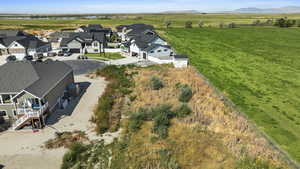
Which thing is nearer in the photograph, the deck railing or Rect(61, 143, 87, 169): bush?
Rect(61, 143, 87, 169): bush

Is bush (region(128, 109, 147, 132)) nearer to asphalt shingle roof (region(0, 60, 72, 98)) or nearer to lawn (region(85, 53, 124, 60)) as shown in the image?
asphalt shingle roof (region(0, 60, 72, 98))

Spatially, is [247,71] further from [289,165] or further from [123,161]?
[123,161]

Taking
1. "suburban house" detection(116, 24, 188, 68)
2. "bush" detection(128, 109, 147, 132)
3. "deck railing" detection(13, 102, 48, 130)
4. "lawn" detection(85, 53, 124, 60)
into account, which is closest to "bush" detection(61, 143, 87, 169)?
"bush" detection(128, 109, 147, 132)

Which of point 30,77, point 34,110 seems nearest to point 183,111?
point 34,110

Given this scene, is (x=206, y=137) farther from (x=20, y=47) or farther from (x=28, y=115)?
(x=20, y=47)

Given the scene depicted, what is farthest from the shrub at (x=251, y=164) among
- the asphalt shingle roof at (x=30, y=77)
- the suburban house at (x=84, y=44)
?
the suburban house at (x=84, y=44)

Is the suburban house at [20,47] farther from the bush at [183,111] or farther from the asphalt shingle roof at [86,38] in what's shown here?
the bush at [183,111]
